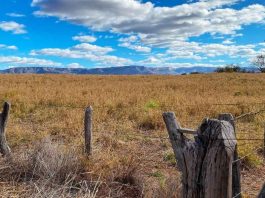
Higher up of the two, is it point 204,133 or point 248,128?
point 204,133

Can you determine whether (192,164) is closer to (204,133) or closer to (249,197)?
(204,133)

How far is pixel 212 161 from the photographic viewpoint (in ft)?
11.1

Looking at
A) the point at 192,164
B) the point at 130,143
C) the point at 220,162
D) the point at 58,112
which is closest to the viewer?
the point at 220,162

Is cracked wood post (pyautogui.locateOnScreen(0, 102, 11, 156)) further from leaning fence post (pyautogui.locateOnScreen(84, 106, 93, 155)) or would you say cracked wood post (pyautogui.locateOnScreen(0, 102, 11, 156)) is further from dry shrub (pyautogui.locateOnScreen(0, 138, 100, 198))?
leaning fence post (pyautogui.locateOnScreen(84, 106, 93, 155))

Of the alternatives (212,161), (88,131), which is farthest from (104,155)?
(212,161)

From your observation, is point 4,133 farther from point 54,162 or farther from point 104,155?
point 104,155

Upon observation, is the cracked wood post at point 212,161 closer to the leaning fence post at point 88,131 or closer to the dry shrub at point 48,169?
the dry shrub at point 48,169

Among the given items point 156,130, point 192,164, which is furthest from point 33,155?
point 156,130

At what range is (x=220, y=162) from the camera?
3.36 meters

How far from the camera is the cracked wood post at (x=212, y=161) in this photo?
11.0ft

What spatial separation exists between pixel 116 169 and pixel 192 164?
10.3 ft

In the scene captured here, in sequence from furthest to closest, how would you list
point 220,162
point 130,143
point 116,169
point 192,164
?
point 130,143, point 116,169, point 192,164, point 220,162

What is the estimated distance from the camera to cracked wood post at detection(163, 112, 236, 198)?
334 centimetres

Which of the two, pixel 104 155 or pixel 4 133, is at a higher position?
pixel 4 133
